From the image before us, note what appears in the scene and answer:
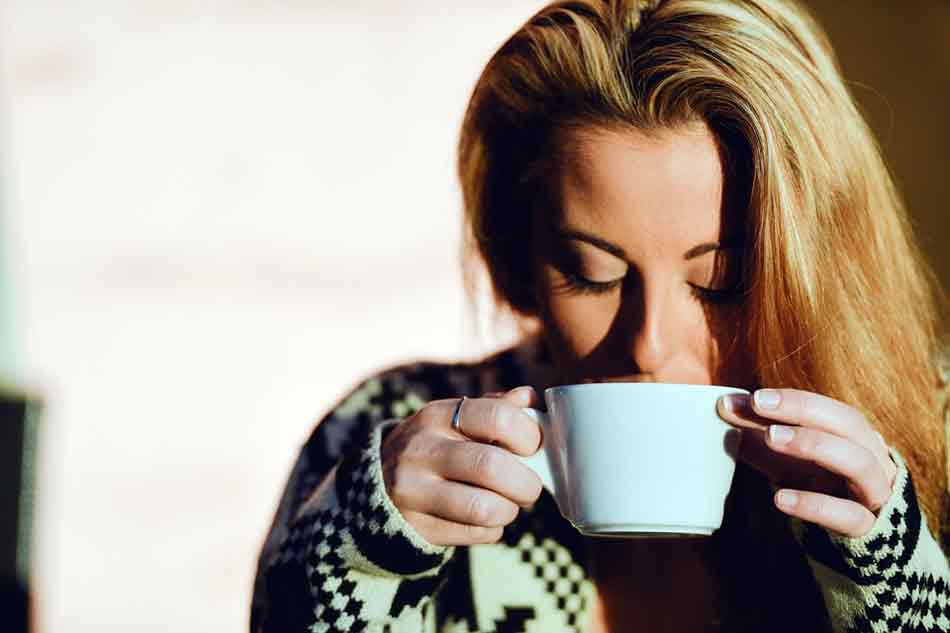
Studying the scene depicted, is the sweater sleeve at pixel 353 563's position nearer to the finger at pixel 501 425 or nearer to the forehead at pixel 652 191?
the finger at pixel 501 425

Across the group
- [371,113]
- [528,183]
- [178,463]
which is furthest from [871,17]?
[178,463]

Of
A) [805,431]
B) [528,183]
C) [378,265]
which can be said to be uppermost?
[528,183]

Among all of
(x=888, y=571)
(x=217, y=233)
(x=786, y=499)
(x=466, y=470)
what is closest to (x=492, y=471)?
(x=466, y=470)

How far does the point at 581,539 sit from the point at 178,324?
1272mm

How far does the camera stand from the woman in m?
0.81

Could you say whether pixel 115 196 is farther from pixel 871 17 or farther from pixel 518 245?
pixel 871 17

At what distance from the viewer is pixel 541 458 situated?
32.2 inches

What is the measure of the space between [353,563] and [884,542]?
1.48 feet

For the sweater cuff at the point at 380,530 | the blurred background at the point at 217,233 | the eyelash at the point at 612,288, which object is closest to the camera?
the sweater cuff at the point at 380,530

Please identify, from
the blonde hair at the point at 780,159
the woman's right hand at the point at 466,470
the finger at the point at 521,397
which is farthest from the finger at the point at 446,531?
the blonde hair at the point at 780,159

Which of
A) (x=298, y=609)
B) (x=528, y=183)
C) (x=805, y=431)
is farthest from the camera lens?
(x=528, y=183)

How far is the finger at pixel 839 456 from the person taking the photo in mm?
750

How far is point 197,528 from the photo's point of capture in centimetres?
208

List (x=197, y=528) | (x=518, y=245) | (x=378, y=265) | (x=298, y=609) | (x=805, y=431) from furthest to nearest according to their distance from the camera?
(x=378, y=265) < (x=197, y=528) < (x=518, y=245) < (x=298, y=609) < (x=805, y=431)
